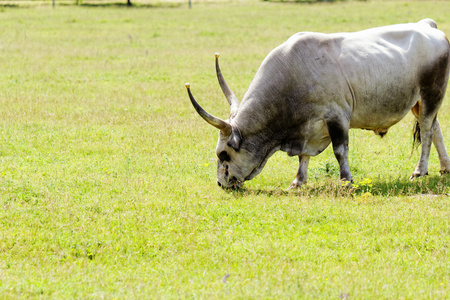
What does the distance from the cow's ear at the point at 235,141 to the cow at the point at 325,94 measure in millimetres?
14

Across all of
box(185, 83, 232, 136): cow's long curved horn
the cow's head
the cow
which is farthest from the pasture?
box(185, 83, 232, 136): cow's long curved horn

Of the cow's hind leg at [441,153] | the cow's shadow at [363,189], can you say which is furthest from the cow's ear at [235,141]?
the cow's hind leg at [441,153]

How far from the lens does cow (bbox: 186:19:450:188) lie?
8.92 metres

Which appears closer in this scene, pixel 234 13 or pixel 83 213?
pixel 83 213

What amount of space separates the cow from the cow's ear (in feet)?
0.05

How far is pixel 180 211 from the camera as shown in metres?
7.91

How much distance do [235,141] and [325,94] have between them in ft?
4.86

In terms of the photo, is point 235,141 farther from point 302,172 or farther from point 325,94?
point 325,94

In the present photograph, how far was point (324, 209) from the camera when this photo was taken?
312 inches

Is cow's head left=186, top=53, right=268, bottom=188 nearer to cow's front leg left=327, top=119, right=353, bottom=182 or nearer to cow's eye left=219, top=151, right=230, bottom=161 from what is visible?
→ cow's eye left=219, top=151, right=230, bottom=161

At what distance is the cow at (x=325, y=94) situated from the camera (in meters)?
8.92

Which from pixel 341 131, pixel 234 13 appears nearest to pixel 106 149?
pixel 341 131

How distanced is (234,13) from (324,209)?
32.3m

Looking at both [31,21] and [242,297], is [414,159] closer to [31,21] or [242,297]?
[242,297]
